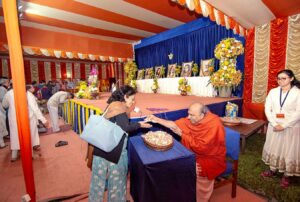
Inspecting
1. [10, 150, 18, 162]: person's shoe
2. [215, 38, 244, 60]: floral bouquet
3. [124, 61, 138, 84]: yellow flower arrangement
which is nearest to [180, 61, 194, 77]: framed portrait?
[215, 38, 244, 60]: floral bouquet

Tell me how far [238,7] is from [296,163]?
3.28 m

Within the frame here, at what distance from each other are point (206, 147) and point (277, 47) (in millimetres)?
4321

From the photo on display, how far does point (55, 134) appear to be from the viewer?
18.1 feet

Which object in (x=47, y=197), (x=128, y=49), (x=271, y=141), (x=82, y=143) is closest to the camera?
(x=47, y=197)

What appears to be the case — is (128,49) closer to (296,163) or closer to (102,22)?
(102,22)

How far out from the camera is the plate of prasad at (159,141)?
5.90 feet

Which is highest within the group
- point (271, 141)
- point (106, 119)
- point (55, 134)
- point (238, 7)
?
point (238, 7)

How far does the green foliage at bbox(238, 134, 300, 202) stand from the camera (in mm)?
2360

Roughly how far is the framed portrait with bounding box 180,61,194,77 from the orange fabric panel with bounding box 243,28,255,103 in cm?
209

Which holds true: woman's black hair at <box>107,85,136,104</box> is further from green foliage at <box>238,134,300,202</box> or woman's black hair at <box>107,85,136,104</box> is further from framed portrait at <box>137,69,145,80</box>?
framed portrait at <box>137,69,145,80</box>

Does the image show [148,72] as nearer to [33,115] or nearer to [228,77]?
[228,77]

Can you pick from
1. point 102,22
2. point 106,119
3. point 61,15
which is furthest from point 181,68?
point 106,119

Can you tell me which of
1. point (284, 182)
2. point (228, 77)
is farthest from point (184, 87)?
point (284, 182)

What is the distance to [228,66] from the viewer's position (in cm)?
502
